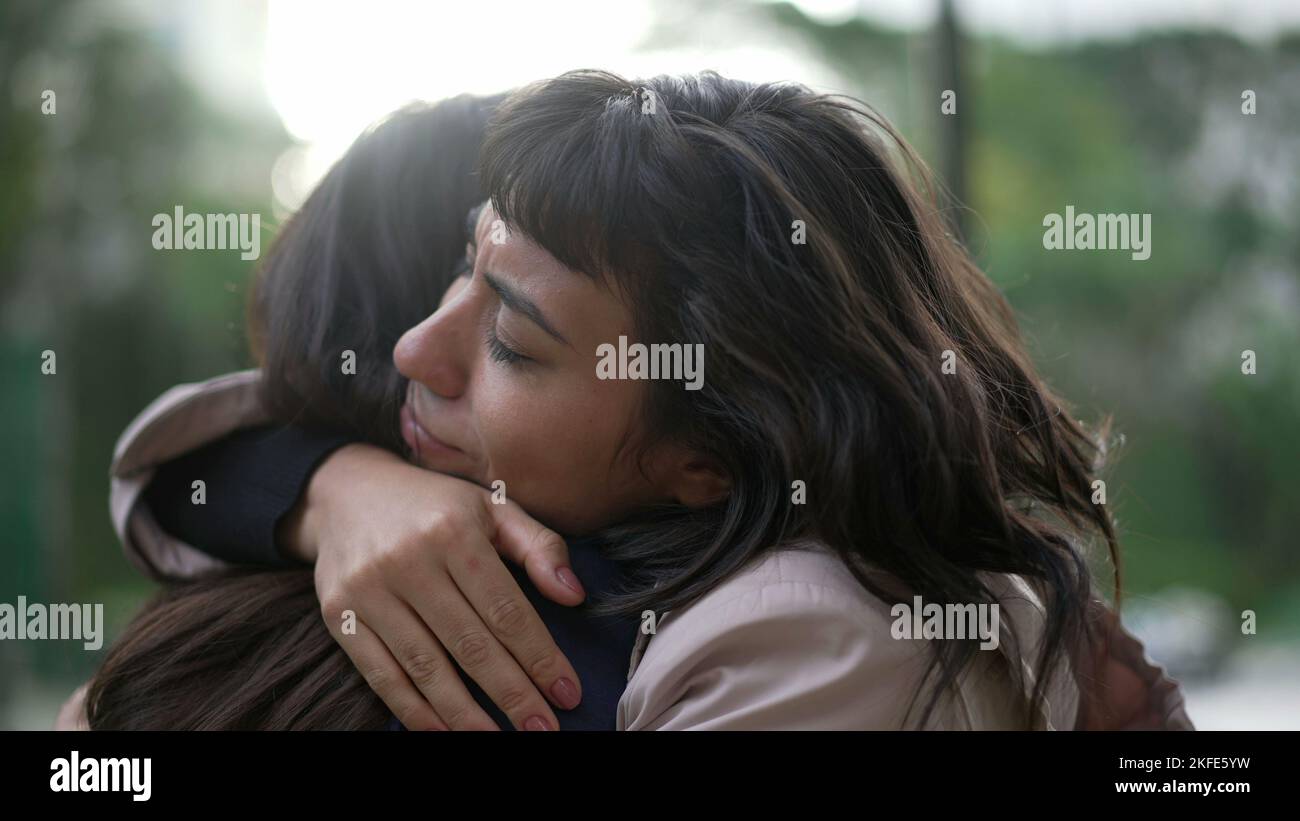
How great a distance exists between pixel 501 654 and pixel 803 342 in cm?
38

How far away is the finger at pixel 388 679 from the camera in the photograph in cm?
93

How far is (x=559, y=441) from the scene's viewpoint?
41.1 inches

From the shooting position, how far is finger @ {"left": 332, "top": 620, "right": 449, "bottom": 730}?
933 mm

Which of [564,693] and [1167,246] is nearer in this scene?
[564,693]

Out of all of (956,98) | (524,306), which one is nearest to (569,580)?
(524,306)

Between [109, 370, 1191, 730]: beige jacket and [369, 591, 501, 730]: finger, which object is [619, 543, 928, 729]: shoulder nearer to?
[109, 370, 1191, 730]: beige jacket

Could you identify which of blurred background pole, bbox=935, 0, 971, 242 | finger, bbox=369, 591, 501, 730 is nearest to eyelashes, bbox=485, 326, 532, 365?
finger, bbox=369, 591, 501, 730

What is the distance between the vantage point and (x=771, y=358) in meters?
1.00

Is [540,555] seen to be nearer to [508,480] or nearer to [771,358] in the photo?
[508,480]

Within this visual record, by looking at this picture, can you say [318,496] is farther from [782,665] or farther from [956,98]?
[956,98]

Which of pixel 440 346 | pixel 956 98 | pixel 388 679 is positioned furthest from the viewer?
pixel 956 98

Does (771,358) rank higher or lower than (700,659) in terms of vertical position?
higher
